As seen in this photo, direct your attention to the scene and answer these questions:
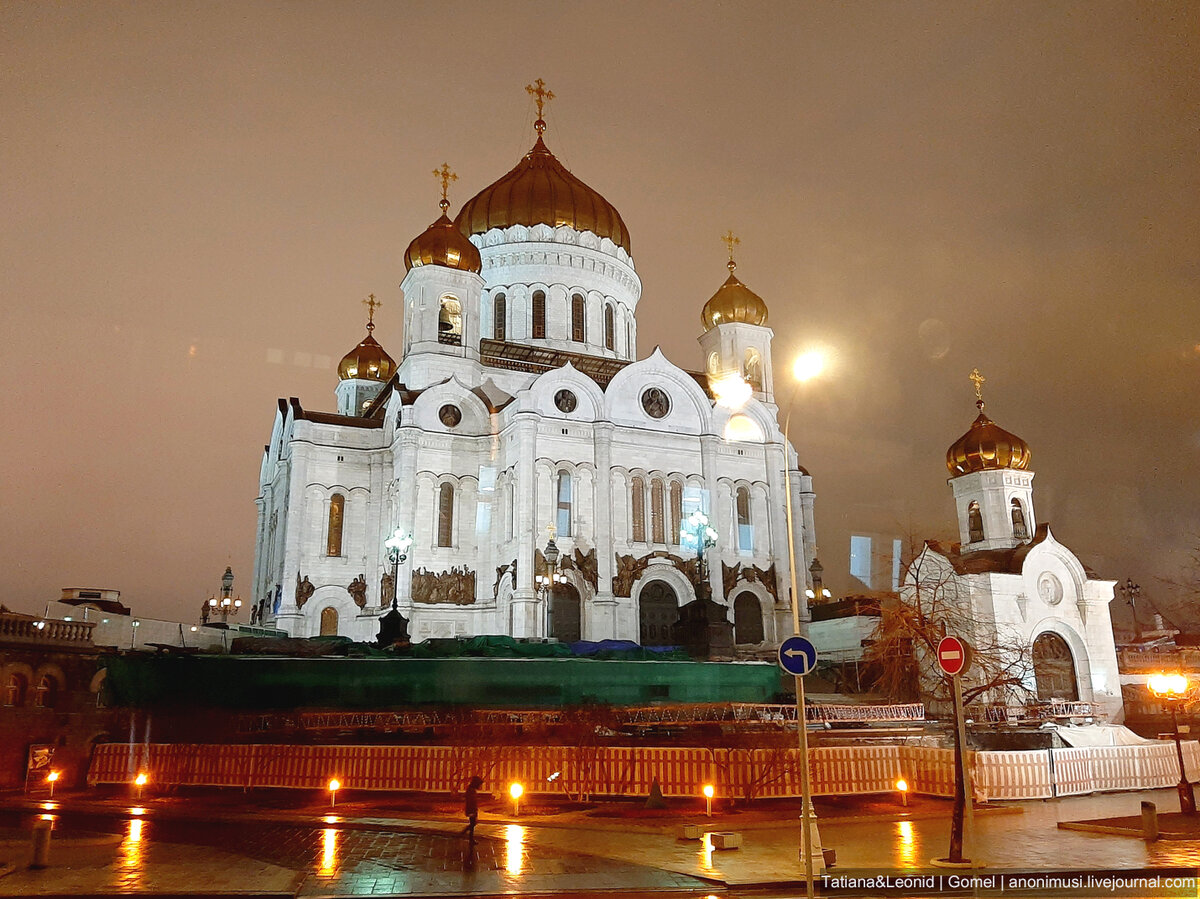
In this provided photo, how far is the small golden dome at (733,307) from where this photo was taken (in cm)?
4456

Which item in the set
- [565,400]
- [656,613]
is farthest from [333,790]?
[565,400]

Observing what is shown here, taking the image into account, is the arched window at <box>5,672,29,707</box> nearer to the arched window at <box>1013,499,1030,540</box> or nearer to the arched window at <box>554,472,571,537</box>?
the arched window at <box>554,472,571,537</box>

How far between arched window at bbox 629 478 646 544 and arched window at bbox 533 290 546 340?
10772mm

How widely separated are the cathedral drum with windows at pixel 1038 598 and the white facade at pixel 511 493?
775cm

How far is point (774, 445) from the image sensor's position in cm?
4078

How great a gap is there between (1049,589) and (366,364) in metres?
36.7

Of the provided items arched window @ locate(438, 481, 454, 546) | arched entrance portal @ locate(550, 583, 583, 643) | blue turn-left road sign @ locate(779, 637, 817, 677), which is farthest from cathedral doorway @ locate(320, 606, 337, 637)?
blue turn-left road sign @ locate(779, 637, 817, 677)

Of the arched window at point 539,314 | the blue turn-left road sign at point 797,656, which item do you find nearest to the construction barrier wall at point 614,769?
the blue turn-left road sign at point 797,656

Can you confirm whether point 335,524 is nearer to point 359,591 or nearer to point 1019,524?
point 359,591

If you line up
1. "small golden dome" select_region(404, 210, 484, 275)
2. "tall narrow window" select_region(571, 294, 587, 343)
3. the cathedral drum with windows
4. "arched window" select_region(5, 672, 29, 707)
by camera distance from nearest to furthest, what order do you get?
"arched window" select_region(5, 672, 29, 707)
the cathedral drum with windows
"small golden dome" select_region(404, 210, 484, 275)
"tall narrow window" select_region(571, 294, 587, 343)

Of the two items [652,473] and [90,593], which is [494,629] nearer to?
[652,473]

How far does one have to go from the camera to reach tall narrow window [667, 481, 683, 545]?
3725 centimetres

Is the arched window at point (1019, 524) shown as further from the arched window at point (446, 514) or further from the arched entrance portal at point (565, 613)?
the arched window at point (446, 514)

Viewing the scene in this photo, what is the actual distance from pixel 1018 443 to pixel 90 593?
4348 cm
